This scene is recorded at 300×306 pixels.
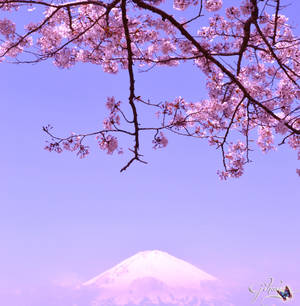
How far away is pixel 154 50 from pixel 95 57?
1441 mm

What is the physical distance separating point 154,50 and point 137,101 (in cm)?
358

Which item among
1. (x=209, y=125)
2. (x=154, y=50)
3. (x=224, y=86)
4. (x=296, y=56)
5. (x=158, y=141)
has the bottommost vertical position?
(x=158, y=141)

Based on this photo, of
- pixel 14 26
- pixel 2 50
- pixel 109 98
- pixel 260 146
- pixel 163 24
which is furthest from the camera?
pixel 260 146

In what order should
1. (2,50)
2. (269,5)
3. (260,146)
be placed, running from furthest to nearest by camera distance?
(260,146), (2,50), (269,5)

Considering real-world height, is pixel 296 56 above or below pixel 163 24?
below

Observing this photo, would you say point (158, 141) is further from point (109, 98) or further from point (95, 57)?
point (95, 57)

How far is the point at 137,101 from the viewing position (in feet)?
20.2

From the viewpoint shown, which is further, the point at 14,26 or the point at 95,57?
the point at 95,57

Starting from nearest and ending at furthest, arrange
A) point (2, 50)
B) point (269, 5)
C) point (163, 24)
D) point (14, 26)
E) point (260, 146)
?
point (269, 5), point (14, 26), point (2, 50), point (163, 24), point (260, 146)

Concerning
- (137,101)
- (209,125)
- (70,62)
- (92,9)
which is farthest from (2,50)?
(209,125)

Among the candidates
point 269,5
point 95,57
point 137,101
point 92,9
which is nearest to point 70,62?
point 95,57

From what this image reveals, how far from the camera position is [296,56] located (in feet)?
29.6

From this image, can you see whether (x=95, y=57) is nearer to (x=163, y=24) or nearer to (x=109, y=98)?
(x=163, y=24)

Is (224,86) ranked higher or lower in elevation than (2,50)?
lower
